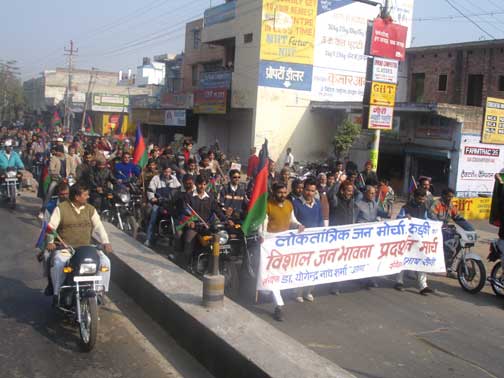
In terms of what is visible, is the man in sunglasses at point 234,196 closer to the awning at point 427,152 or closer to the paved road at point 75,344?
the paved road at point 75,344

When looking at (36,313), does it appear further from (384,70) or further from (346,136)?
(346,136)

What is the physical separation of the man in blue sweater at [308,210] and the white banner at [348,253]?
0.40 metres

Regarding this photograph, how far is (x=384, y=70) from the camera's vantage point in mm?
12555

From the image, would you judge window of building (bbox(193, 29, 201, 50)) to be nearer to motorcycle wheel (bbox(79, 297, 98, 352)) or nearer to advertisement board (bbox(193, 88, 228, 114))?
advertisement board (bbox(193, 88, 228, 114))

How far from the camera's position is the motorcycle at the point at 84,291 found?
17.6 feet

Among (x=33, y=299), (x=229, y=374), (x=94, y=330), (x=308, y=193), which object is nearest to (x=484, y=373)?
(x=229, y=374)

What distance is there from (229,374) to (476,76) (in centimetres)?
2736

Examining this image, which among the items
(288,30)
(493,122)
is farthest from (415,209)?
(288,30)

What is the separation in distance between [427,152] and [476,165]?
228 cm

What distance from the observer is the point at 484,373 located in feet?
18.0

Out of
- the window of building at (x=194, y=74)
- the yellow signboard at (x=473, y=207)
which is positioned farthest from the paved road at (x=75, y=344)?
the window of building at (x=194, y=74)

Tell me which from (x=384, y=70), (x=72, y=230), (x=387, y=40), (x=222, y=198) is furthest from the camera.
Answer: (x=384, y=70)

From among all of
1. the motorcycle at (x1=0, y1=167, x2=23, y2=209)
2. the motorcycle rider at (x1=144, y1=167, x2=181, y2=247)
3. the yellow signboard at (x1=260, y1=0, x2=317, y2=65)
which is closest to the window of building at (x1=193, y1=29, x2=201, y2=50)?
the yellow signboard at (x1=260, y1=0, x2=317, y2=65)

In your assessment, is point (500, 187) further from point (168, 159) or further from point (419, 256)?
point (168, 159)
